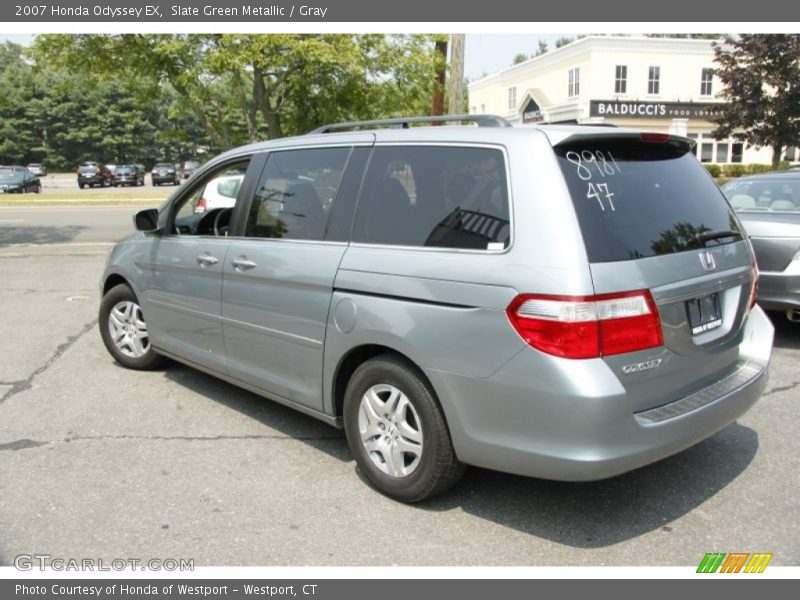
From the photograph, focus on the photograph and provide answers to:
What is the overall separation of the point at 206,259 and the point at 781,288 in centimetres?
477

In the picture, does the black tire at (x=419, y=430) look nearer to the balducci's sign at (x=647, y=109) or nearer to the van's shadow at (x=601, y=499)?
the van's shadow at (x=601, y=499)

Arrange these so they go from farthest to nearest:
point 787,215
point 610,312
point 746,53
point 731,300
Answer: point 746,53
point 787,215
point 731,300
point 610,312

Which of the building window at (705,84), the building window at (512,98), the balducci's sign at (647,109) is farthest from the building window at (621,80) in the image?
the building window at (512,98)

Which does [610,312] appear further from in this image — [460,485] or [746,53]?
[746,53]

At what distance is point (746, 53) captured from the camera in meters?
32.3

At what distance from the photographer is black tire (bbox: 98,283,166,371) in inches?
220

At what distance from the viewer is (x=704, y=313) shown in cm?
331

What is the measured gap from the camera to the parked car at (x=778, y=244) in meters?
5.93

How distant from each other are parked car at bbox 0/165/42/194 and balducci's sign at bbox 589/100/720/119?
109 feet

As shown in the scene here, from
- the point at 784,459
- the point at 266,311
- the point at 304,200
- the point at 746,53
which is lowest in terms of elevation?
the point at 784,459

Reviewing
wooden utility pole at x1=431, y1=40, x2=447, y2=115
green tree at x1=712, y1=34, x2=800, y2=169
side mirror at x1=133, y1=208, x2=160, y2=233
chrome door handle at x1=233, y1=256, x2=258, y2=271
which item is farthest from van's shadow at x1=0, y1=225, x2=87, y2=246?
green tree at x1=712, y1=34, x2=800, y2=169

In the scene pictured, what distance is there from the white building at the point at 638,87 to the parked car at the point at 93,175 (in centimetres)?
2920

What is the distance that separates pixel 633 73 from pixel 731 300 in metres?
46.9
